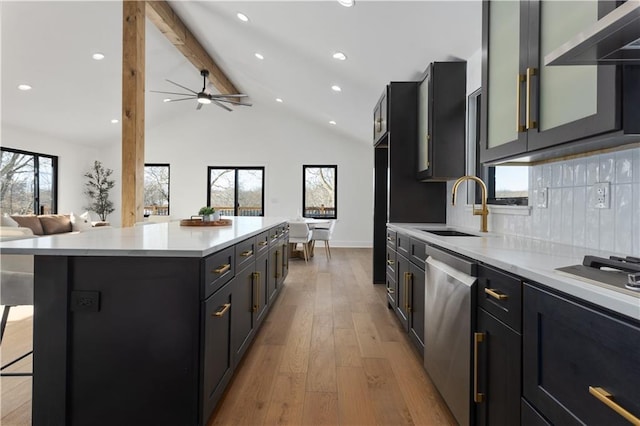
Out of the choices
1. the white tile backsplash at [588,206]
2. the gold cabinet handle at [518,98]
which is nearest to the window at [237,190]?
the white tile backsplash at [588,206]

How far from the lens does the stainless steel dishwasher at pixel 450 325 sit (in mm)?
1427

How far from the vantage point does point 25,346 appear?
7.95 ft

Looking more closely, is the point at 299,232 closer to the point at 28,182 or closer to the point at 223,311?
the point at 223,311

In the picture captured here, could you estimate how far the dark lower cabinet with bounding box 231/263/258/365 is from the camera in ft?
6.41

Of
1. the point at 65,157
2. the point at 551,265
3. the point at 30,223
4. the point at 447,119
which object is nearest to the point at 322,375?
the point at 551,265

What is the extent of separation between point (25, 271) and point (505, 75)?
8.66ft

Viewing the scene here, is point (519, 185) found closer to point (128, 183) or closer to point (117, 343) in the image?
point (117, 343)

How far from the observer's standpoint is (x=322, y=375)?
6.92ft

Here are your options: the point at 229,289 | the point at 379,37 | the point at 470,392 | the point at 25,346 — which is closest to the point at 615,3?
the point at 470,392

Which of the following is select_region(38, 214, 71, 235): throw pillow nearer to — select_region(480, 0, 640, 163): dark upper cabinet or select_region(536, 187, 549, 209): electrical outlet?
select_region(480, 0, 640, 163): dark upper cabinet

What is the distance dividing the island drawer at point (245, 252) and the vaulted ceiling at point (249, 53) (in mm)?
2258

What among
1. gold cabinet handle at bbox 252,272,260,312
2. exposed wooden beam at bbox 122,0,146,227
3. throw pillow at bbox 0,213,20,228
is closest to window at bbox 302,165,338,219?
exposed wooden beam at bbox 122,0,146,227

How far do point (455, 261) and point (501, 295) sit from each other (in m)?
0.39

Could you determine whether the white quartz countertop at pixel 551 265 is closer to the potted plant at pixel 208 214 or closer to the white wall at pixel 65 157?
the potted plant at pixel 208 214
